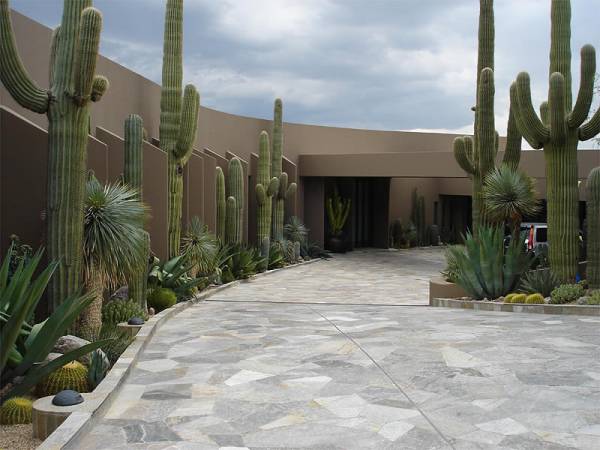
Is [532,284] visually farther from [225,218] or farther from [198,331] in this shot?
[225,218]

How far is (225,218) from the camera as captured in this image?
1817 cm

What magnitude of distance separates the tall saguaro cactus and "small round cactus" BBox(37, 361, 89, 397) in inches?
78.6

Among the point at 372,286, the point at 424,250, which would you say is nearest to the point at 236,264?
the point at 372,286

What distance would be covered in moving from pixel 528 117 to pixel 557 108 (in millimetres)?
493

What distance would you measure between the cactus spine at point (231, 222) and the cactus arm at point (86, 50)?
33.8 feet

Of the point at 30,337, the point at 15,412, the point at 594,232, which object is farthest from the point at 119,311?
the point at 594,232

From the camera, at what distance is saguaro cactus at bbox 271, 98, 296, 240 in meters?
22.6

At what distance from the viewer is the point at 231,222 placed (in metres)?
18.0

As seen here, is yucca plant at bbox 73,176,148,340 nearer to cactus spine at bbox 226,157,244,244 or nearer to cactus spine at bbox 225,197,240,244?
cactus spine at bbox 225,197,240,244

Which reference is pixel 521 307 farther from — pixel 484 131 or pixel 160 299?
pixel 160 299

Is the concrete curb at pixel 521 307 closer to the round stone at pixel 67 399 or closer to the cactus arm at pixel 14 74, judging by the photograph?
the cactus arm at pixel 14 74

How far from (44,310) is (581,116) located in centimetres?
916

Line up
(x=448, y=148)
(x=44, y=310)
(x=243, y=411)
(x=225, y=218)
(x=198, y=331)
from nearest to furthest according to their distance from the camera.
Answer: (x=243, y=411) → (x=44, y=310) → (x=198, y=331) → (x=225, y=218) → (x=448, y=148)

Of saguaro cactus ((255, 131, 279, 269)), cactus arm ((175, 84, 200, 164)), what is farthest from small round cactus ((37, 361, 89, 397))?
saguaro cactus ((255, 131, 279, 269))
